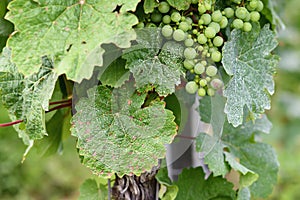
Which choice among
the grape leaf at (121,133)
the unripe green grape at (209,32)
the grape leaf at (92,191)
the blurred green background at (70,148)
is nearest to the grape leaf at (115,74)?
the grape leaf at (121,133)

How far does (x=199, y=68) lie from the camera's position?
0.67 meters

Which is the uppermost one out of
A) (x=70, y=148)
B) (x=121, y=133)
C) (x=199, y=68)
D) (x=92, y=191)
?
(x=199, y=68)

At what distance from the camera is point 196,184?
0.92 meters

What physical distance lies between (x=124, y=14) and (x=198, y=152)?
1.13ft

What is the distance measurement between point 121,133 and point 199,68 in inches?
5.5

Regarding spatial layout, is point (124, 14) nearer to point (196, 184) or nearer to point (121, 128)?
point (121, 128)

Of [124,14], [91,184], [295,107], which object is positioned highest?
[124,14]

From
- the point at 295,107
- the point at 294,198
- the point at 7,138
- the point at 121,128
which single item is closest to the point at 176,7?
the point at 121,128

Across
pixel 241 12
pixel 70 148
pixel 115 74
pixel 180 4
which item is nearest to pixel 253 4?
pixel 241 12

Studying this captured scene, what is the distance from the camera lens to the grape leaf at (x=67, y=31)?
572mm

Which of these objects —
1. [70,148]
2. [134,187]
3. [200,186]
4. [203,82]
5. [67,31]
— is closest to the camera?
[67,31]

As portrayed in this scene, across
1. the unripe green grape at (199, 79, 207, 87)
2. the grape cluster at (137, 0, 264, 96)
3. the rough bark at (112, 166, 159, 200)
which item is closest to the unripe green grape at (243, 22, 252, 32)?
the grape cluster at (137, 0, 264, 96)

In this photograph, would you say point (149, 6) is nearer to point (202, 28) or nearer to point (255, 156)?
point (202, 28)

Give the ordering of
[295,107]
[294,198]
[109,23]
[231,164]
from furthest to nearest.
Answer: [295,107]
[294,198]
[231,164]
[109,23]
